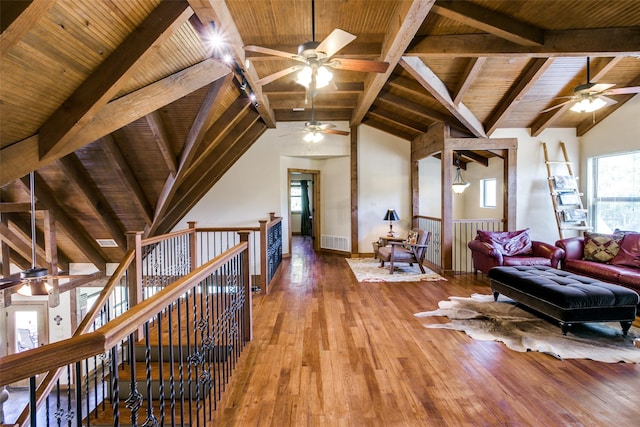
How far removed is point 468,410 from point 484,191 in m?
7.11

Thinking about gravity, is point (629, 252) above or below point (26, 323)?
above

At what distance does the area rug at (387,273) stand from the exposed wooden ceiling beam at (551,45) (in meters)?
3.61

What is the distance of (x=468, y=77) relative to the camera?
14.9 feet

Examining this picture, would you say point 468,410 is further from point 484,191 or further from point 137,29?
point 484,191

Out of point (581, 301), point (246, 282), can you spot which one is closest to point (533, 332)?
point (581, 301)

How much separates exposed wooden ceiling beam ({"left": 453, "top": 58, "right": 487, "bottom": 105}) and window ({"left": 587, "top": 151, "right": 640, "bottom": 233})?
10.5ft

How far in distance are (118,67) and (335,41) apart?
1.94 m

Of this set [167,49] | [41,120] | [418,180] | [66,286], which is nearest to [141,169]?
[41,120]

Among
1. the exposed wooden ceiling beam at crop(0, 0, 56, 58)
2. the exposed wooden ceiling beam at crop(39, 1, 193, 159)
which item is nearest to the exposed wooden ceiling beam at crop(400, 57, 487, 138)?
the exposed wooden ceiling beam at crop(39, 1, 193, 159)

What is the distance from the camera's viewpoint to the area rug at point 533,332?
2.95 metres

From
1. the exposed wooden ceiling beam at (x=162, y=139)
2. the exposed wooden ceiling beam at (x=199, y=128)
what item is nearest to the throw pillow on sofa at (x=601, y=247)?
the exposed wooden ceiling beam at (x=199, y=128)

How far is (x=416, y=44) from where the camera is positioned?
3875 millimetres

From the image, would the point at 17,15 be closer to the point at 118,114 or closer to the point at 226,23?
the point at 118,114

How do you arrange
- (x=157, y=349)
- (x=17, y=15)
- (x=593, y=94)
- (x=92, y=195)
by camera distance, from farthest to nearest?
1. (x=92, y=195)
2. (x=593, y=94)
3. (x=157, y=349)
4. (x=17, y=15)
